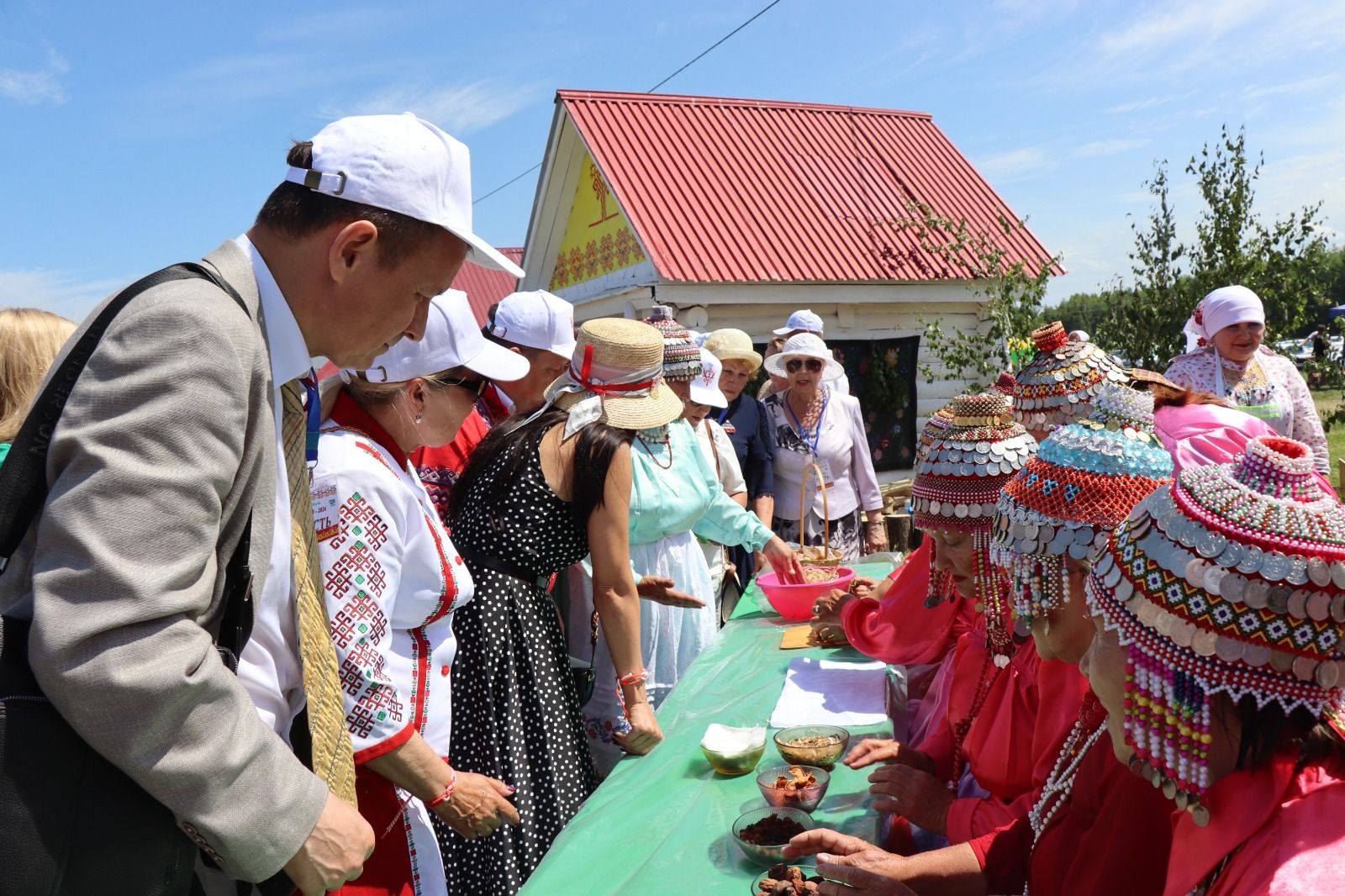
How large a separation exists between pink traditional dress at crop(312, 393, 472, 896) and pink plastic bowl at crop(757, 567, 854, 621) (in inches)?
66.6

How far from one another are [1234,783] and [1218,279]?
28.1ft

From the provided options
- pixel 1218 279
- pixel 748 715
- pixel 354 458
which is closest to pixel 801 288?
pixel 1218 279

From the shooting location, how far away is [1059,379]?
2555mm

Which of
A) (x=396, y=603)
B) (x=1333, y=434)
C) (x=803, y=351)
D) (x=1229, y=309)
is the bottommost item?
(x=1333, y=434)

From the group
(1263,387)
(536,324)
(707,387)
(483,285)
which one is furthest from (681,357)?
(483,285)

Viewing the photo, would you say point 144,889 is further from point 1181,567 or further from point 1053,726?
point 1053,726

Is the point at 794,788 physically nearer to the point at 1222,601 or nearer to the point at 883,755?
the point at 883,755

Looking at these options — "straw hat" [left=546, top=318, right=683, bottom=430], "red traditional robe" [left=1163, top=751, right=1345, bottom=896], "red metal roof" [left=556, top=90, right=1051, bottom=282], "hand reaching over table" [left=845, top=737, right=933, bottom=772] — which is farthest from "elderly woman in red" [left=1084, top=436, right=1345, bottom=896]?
"red metal roof" [left=556, top=90, right=1051, bottom=282]

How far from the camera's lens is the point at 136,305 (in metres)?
1.14

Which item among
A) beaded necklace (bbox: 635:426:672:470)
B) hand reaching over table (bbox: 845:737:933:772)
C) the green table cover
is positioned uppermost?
beaded necklace (bbox: 635:426:672:470)

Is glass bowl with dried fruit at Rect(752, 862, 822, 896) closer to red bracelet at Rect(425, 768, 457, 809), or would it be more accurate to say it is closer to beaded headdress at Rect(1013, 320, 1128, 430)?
red bracelet at Rect(425, 768, 457, 809)

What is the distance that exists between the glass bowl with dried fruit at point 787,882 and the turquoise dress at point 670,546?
1.49m

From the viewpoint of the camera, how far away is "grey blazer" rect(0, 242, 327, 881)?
3.40ft

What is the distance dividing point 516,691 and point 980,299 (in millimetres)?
8929
